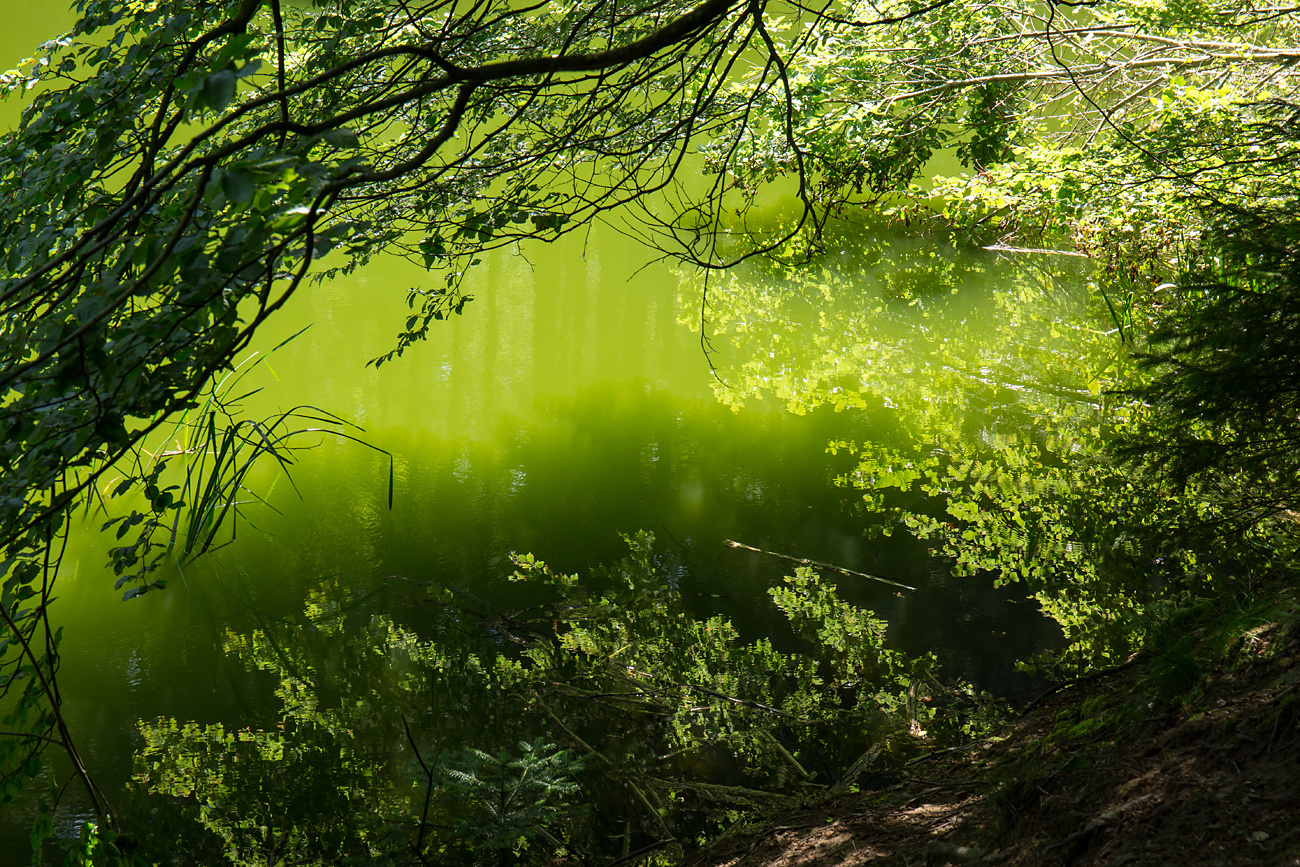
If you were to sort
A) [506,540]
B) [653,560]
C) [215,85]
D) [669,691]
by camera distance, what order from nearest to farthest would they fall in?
[215,85] < [669,691] < [653,560] < [506,540]

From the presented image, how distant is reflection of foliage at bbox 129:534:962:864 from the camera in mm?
2764

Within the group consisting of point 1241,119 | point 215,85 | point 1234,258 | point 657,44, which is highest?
point 1241,119

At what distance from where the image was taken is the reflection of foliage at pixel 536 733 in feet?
9.07

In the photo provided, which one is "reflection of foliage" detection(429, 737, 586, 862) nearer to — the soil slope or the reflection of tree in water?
the soil slope

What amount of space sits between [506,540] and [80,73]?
7.27 metres

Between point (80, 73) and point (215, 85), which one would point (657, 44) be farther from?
point (80, 73)

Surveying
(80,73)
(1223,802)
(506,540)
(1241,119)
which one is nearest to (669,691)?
(506,540)

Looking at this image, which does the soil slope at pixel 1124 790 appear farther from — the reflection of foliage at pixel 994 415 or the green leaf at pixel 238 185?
the green leaf at pixel 238 185

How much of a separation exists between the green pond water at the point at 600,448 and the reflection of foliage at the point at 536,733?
0.20 meters

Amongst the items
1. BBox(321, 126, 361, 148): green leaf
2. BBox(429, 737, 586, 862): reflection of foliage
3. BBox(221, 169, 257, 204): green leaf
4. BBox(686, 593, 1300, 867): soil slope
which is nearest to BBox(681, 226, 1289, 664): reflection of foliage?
Result: BBox(686, 593, 1300, 867): soil slope

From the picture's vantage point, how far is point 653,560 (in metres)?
4.63

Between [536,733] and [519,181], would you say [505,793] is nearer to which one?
[536,733]

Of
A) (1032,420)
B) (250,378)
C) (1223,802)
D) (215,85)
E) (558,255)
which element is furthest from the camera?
(558,255)

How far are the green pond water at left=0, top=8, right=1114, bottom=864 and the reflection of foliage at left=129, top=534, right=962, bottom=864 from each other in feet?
0.65
